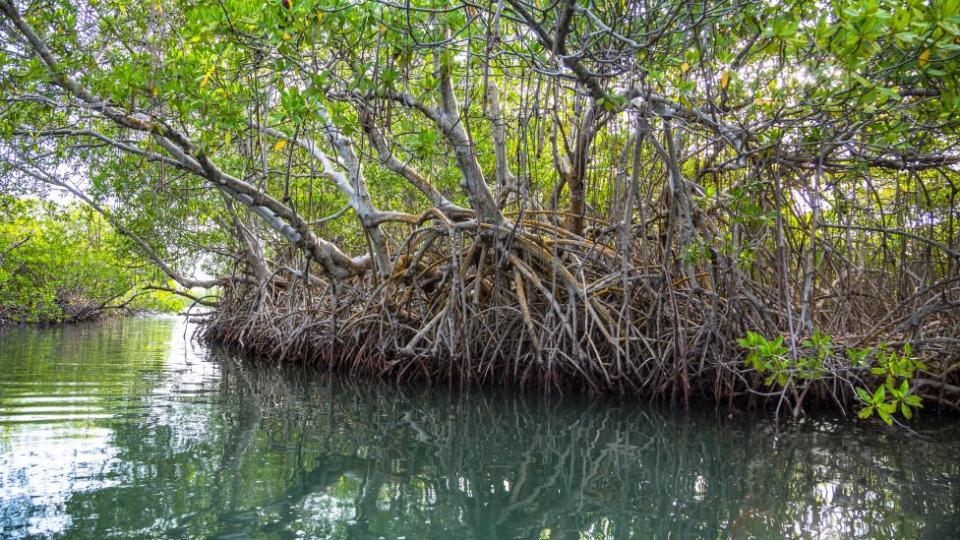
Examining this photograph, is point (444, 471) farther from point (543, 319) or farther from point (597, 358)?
point (543, 319)

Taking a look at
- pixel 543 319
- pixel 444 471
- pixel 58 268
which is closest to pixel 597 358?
pixel 543 319

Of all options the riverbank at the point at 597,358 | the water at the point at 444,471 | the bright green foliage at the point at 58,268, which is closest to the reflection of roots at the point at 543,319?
the riverbank at the point at 597,358

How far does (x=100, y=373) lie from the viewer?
5.02 meters

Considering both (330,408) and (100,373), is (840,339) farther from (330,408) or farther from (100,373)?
(100,373)

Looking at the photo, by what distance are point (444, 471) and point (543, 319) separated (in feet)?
7.25

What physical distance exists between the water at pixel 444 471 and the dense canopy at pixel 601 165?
34cm

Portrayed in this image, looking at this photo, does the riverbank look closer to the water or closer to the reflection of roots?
the reflection of roots

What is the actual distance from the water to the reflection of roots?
0.36 meters

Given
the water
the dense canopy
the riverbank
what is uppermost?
the dense canopy

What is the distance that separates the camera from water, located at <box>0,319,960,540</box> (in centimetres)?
182

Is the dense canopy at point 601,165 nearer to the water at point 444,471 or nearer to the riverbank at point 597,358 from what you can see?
the riverbank at point 597,358

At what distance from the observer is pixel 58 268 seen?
11953 mm

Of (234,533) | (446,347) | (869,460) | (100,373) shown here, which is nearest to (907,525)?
(869,460)

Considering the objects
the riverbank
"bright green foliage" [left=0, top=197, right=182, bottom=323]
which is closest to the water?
the riverbank
